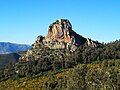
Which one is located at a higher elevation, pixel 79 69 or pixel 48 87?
pixel 79 69

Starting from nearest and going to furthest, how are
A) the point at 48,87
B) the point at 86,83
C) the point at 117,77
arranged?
the point at 117,77 → the point at 86,83 → the point at 48,87

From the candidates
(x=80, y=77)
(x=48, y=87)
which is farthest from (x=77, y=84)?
(x=48, y=87)

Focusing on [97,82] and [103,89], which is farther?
[97,82]

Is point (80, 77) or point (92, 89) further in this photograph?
point (80, 77)

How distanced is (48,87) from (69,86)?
6460 cm

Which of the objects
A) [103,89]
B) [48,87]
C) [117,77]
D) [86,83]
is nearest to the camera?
[103,89]

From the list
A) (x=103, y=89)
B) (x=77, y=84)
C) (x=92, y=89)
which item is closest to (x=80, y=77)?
(x=77, y=84)

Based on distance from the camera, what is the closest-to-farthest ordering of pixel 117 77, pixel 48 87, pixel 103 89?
pixel 103 89 < pixel 117 77 < pixel 48 87

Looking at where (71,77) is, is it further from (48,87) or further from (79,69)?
(48,87)

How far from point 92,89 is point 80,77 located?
1081 cm

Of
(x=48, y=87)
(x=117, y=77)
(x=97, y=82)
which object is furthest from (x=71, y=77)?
(x=48, y=87)

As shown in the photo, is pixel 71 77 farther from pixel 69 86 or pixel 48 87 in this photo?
pixel 48 87

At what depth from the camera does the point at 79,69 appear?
12131 centimetres

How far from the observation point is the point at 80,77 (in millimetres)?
119688
